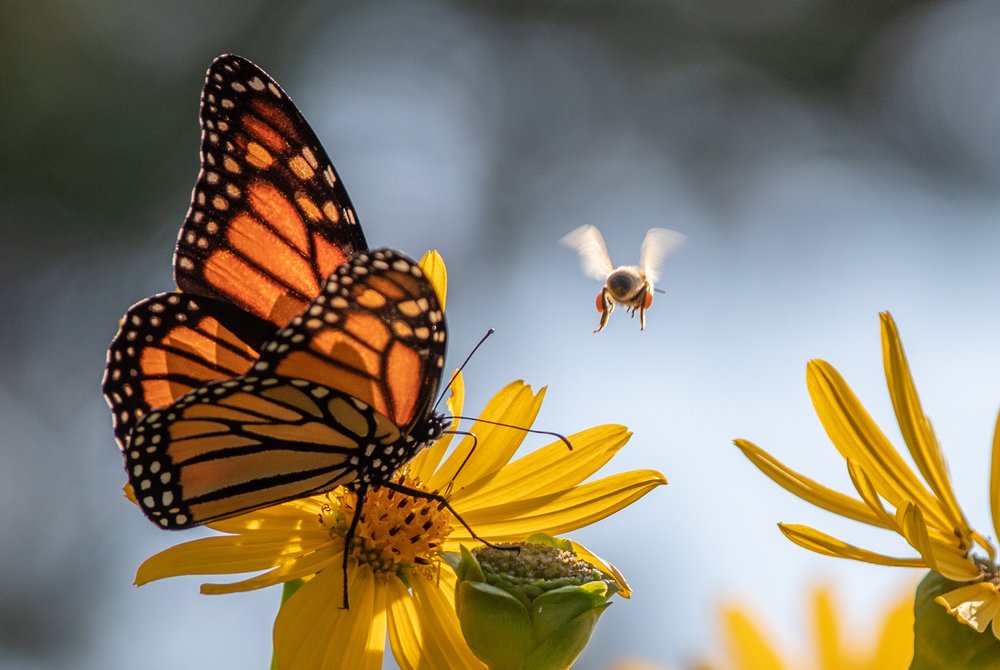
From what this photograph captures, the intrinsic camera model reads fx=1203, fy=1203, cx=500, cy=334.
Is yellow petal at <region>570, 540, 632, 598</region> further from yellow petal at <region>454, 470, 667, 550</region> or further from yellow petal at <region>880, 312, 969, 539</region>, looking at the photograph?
yellow petal at <region>880, 312, 969, 539</region>

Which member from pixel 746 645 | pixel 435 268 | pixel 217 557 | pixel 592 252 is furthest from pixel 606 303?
pixel 217 557

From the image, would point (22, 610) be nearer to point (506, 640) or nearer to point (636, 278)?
point (636, 278)

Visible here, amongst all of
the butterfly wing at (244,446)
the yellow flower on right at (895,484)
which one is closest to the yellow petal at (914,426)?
the yellow flower on right at (895,484)

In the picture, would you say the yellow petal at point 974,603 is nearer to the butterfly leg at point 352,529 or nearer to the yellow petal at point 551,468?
the yellow petal at point 551,468

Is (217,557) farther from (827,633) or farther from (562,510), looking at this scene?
(827,633)

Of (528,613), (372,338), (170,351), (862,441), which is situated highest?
(862,441)

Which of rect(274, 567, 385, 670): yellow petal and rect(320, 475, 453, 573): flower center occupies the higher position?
rect(320, 475, 453, 573): flower center

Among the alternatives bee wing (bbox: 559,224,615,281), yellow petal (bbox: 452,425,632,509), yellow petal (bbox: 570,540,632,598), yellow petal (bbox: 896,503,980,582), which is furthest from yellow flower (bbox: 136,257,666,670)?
bee wing (bbox: 559,224,615,281)
